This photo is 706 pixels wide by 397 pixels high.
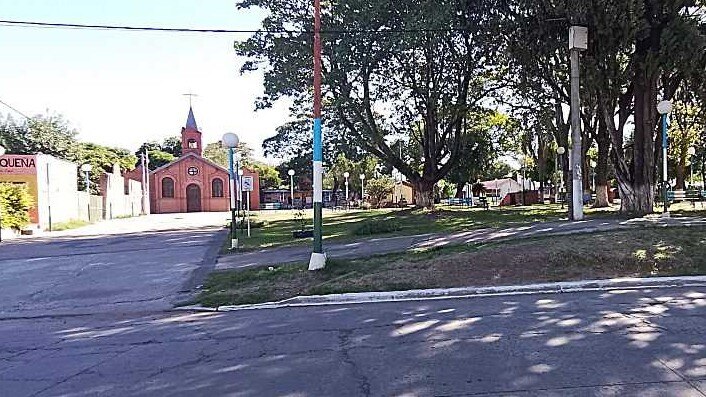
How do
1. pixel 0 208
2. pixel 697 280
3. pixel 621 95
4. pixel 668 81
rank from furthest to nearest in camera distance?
1. pixel 0 208
2. pixel 668 81
3. pixel 621 95
4. pixel 697 280

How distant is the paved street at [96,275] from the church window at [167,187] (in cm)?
4818

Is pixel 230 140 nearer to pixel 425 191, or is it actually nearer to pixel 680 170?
pixel 425 191

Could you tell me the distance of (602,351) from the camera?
6074 mm

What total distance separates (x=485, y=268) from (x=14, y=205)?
26678 millimetres

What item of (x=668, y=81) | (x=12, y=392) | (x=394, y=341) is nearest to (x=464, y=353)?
(x=394, y=341)

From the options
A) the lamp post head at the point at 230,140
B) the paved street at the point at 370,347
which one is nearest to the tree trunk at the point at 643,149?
the paved street at the point at 370,347

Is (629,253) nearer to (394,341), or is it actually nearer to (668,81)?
(394,341)

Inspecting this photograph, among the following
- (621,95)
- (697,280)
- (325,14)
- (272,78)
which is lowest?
(697,280)

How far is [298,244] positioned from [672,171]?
167 ft

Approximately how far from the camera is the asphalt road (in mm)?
5234

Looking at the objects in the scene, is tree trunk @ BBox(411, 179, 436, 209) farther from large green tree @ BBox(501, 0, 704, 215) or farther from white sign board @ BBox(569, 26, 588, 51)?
white sign board @ BBox(569, 26, 588, 51)

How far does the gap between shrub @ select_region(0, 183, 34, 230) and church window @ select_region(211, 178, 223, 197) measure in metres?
40.4

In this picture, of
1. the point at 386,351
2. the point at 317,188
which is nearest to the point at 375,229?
the point at 317,188

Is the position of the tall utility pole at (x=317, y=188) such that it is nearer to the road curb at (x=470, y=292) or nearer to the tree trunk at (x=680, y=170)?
the road curb at (x=470, y=292)
